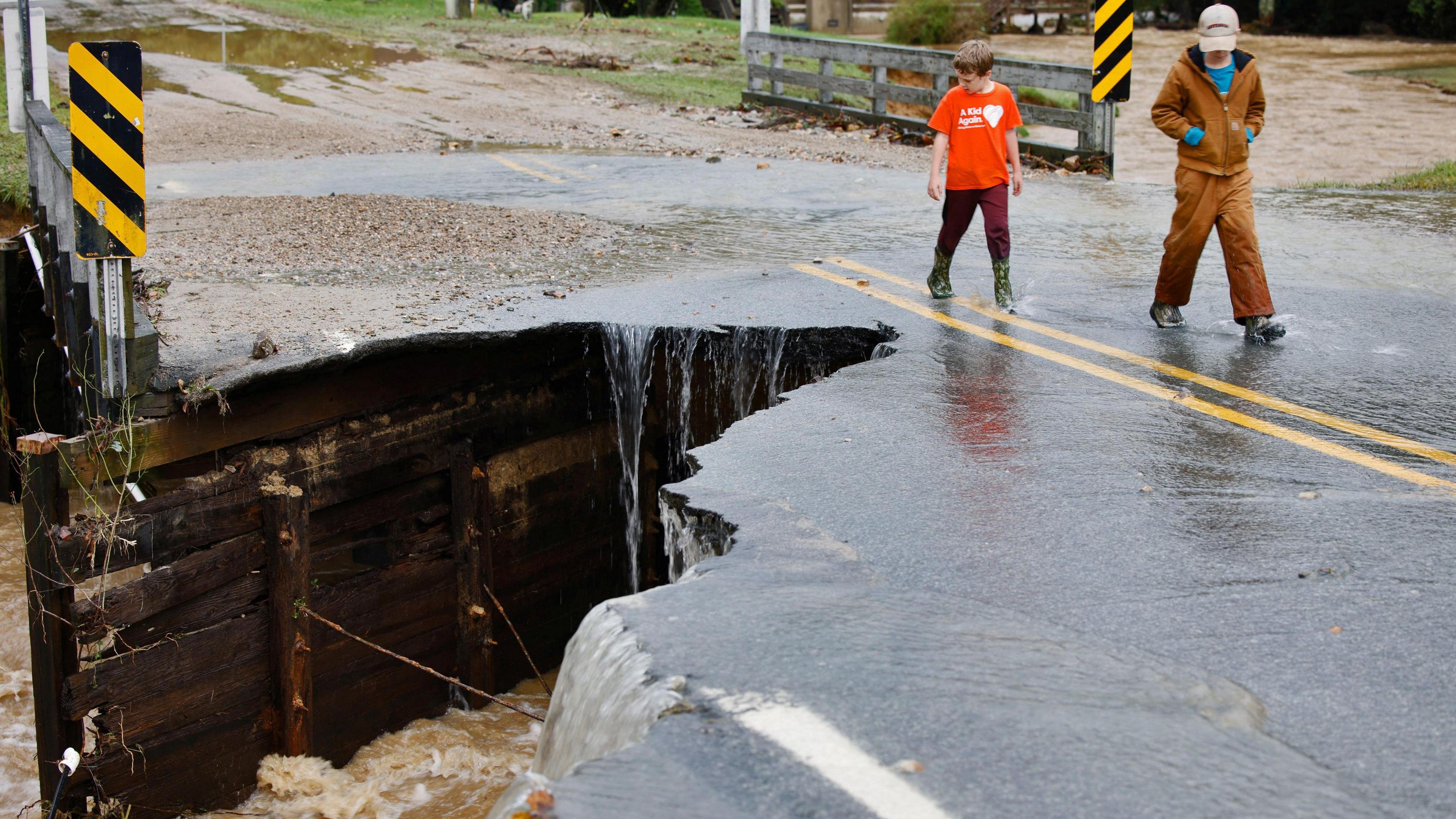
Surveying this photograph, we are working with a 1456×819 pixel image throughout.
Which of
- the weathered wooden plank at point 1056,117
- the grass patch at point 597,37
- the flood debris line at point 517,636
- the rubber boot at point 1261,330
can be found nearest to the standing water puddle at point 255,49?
the grass patch at point 597,37

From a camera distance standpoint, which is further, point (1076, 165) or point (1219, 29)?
point (1076, 165)

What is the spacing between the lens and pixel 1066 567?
13.9 feet

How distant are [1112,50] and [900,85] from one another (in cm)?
565

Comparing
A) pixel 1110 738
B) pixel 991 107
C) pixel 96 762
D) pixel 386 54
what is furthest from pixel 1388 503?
pixel 386 54

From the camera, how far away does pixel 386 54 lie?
25750 mm

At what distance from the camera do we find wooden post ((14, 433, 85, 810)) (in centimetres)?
595

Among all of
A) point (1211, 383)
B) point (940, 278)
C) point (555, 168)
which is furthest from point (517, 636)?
point (555, 168)

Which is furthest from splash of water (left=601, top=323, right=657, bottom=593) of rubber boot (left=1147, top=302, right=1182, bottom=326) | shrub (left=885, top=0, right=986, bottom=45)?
shrub (left=885, top=0, right=986, bottom=45)

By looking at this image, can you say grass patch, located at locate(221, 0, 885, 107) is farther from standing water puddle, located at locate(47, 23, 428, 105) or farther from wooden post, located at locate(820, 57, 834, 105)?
wooden post, located at locate(820, 57, 834, 105)

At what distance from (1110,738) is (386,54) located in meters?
25.2

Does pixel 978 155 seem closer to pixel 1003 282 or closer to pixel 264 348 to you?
pixel 1003 282

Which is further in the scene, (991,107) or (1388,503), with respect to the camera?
(991,107)

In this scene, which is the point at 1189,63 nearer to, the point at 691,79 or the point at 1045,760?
the point at 1045,760

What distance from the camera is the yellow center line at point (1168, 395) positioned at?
516 cm
